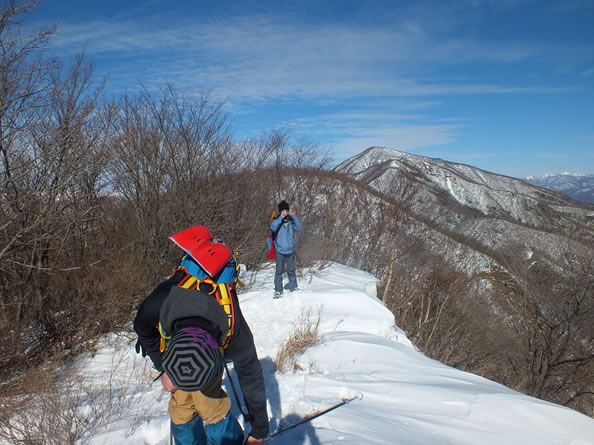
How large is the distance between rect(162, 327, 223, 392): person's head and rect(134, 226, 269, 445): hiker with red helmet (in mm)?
107

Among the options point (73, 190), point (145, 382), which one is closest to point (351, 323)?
point (145, 382)

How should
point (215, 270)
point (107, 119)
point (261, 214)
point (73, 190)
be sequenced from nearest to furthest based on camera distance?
point (215, 270) < point (73, 190) < point (107, 119) < point (261, 214)

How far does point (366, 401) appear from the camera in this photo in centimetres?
333

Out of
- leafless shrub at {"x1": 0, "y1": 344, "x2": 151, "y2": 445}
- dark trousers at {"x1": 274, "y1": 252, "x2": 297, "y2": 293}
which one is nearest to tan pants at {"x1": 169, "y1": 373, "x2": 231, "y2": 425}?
leafless shrub at {"x1": 0, "y1": 344, "x2": 151, "y2": 445}

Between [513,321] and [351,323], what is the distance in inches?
527

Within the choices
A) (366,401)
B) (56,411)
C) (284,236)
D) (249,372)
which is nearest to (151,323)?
(249,372)

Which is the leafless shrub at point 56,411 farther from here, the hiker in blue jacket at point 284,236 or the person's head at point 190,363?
the hiker in blue jacket at point 284,236

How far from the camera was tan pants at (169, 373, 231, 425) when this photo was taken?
1945 mm

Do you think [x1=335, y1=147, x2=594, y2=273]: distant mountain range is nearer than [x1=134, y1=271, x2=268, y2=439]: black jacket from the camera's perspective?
No

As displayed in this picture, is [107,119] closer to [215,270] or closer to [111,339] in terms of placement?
[111,339]

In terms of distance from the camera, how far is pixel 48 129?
18.0 ft

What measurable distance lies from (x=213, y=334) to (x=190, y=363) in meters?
0.37

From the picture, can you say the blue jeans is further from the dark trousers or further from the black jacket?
the dark trousers

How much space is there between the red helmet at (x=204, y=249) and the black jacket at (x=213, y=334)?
0.44 ft
